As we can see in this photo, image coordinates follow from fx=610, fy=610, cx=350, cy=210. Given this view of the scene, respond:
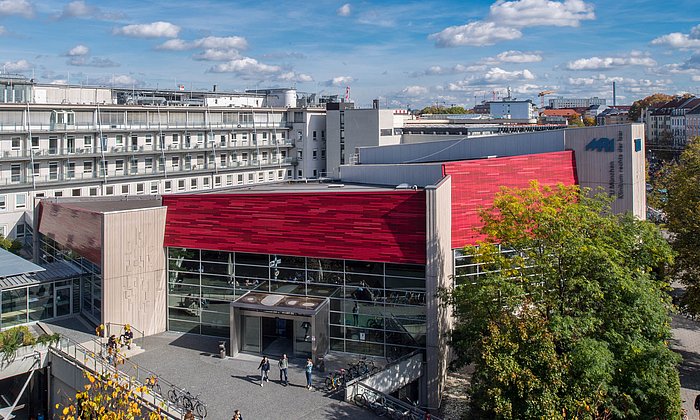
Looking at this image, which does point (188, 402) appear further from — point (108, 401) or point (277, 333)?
point (277, 333)

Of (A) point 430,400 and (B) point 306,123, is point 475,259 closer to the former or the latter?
(A) point 430,400

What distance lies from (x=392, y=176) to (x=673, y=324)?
21.8 m

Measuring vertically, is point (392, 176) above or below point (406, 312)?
above

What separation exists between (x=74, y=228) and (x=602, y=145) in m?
31.5

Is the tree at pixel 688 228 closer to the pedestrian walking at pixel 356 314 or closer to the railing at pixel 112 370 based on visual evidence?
the pedestrian walking at pixel 356 314

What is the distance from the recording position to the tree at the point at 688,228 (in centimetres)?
3303

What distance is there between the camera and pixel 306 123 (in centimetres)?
7912

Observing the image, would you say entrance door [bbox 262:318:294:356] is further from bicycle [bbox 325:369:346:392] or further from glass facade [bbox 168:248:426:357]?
bicycle [bbox 325:369:346:392]

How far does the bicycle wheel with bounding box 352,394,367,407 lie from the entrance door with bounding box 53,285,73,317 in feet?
62.5

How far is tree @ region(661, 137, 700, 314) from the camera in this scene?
3303 centimetres

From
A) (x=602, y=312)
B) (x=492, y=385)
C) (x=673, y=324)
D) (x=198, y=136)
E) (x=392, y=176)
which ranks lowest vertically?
(x=673, y=324)

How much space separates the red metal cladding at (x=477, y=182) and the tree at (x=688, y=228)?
8.01 meters

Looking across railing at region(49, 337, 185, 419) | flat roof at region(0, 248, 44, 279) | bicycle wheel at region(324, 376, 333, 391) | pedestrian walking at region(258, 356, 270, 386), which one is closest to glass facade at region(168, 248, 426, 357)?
bicycle wheel at region(324, 376, 333, 391)

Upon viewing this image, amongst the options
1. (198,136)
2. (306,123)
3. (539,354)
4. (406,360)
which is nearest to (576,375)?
(539,354)
